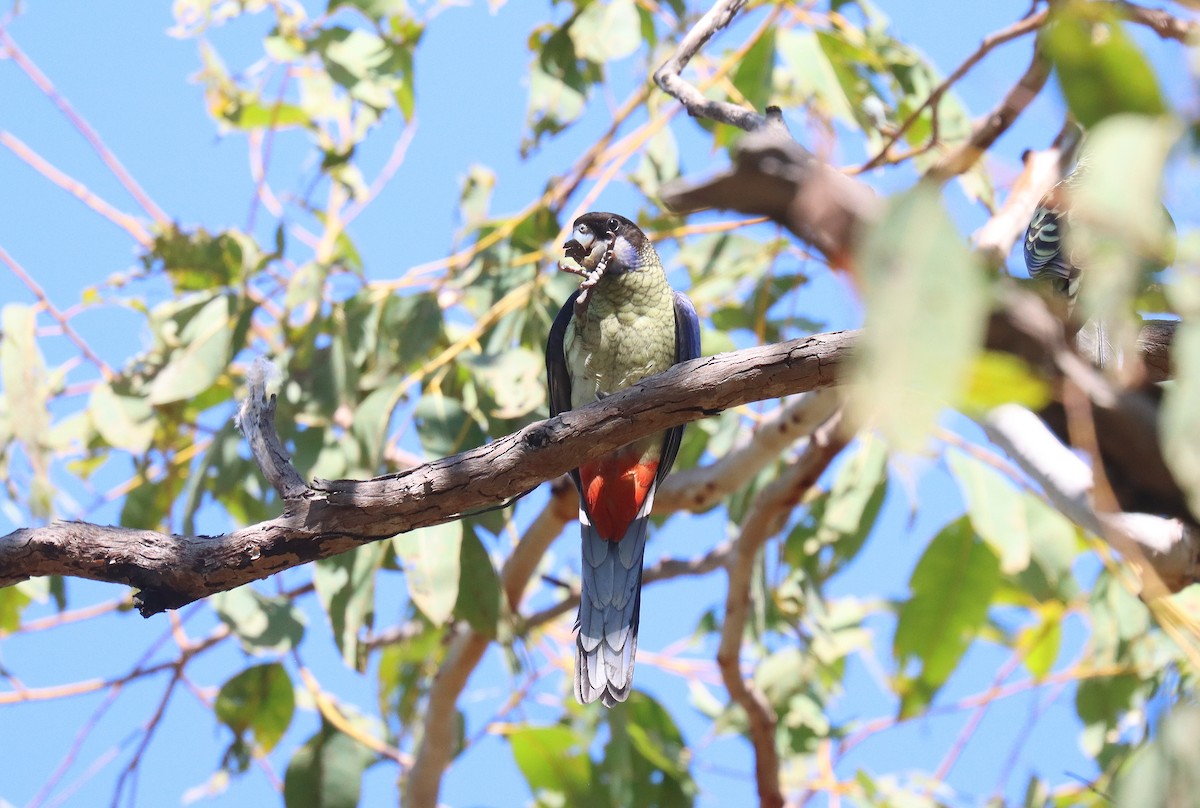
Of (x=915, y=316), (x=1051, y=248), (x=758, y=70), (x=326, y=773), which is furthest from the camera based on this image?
(x=758, y=70)

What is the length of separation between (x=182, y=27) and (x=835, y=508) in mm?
2949

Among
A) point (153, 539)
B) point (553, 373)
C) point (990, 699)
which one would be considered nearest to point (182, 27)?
point (553, 373)

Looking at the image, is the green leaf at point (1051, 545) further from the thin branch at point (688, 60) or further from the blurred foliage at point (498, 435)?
the thin branch at point (688, 60)

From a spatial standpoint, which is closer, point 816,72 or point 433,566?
point 433,566

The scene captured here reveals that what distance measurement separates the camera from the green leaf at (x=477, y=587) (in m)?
3.33

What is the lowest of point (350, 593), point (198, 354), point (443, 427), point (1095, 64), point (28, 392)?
point (1095, 64)

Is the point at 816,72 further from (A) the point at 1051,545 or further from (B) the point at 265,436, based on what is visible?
(B) the point at 265,436

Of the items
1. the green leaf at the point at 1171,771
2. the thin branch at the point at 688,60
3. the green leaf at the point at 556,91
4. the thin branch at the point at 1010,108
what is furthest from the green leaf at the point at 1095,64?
the green leaf at the point at 556,91

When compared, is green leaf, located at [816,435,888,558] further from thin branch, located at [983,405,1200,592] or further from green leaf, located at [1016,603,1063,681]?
green leaf, located at [1016,603,1063,681]

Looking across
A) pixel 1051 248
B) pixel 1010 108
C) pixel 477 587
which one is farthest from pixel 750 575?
pixel 1010 108

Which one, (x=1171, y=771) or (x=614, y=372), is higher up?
(x=614, y=372)

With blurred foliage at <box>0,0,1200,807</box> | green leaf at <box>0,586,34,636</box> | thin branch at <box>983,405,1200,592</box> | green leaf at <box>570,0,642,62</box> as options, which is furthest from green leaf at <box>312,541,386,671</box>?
green leaf at <box>570,0,642,62</box>

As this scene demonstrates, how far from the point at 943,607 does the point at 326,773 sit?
2032mm

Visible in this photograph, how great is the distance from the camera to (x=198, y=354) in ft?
12.5
